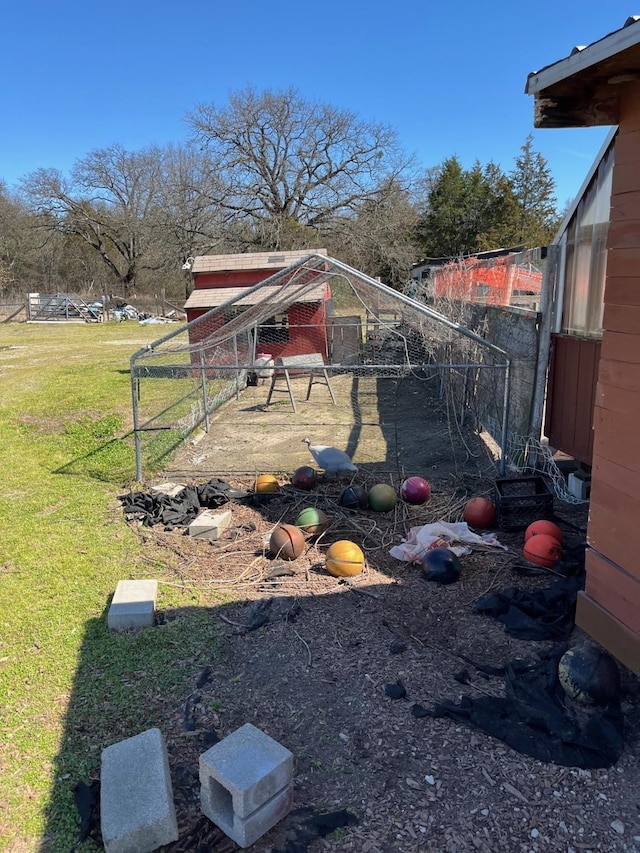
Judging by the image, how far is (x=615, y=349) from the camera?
3.56 meters

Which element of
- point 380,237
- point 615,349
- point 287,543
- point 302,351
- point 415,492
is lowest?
point 287,543

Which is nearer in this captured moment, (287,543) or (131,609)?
(131,609)

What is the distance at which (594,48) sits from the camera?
2.96 meters

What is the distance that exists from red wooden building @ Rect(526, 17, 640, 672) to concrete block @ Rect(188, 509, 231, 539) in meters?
3.36

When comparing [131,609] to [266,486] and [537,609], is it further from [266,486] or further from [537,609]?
[537,609]

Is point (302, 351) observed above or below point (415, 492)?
above

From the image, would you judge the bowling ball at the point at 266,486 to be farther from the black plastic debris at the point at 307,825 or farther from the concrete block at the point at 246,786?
the black plastic debris at the point at 307,825

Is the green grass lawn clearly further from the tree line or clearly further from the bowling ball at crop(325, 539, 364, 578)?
the tree line

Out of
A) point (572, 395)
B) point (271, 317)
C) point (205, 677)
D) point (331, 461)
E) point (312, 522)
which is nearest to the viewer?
point (205, 677)

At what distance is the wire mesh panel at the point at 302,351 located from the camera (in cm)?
748

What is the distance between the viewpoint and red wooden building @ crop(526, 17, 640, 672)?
326cm

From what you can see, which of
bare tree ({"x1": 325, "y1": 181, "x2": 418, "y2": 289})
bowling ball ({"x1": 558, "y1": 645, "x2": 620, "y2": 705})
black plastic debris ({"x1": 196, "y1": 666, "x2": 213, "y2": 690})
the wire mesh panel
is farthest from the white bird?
bare tree ({"x1": 325, "y1": 181, "x2": 418, "y2": 289})

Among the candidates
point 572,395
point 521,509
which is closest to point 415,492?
point 521,509

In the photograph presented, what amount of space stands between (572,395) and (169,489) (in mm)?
4723
